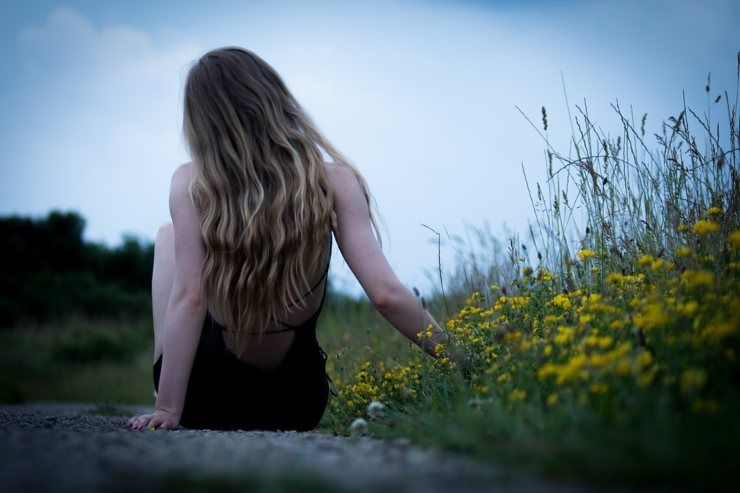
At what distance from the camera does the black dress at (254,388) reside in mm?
3072

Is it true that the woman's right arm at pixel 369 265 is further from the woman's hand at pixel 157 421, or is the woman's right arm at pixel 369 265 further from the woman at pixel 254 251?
the woman's hand at pixel 157 421

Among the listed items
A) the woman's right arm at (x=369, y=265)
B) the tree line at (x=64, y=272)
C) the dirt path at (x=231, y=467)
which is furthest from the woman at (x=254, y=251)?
the tree line at (x=64, y=272)

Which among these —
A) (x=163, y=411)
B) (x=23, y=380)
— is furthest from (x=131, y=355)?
(x=163, y=411)

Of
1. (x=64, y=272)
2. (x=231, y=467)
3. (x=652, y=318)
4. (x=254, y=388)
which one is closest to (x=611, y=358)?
(x=652, y=318)

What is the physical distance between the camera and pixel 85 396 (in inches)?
342

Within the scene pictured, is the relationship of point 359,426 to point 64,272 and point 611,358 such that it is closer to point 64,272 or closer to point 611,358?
point 611,358

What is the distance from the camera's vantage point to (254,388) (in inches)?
124

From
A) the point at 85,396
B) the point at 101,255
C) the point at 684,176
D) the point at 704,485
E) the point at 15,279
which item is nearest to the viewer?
the point at 704,485

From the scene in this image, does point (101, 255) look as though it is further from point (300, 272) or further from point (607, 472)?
point (607, 472)

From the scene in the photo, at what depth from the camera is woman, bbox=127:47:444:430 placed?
278 centimetres

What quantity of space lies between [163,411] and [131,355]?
34.5ft

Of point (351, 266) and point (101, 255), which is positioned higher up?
point (101, 255)

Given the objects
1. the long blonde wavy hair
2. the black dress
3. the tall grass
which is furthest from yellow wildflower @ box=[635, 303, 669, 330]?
the black dress

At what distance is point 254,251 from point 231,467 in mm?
1368
